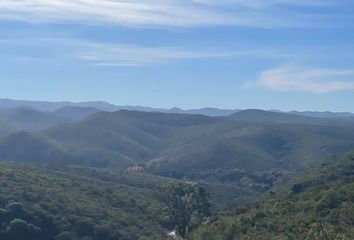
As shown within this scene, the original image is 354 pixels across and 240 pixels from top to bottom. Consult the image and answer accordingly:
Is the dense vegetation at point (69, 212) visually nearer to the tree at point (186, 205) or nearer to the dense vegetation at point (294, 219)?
the tree at point (186, 205)

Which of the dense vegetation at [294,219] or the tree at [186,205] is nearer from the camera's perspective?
the dense vegetation at [294,219]

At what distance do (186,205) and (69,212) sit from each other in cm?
1687

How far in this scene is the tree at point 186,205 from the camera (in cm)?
7856

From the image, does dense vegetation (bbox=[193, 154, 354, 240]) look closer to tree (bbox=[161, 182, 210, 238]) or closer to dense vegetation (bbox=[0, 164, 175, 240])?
tree (bbox=[161, 182, 210, 238])

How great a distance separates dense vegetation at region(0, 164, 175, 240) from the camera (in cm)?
7692

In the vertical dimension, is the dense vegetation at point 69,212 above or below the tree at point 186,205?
below

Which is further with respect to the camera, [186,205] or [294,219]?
[186,205]

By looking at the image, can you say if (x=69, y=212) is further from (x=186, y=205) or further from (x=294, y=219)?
(x=294, y=219)

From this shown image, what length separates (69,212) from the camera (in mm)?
83312

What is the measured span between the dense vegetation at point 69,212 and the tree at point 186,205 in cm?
342

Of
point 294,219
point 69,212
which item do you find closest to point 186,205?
point 69,212

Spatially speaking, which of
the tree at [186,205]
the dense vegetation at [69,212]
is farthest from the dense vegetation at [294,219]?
the dense vegetation at [69,212]

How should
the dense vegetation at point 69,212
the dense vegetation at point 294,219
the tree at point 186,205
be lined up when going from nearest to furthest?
the dense vegetation at point 294,219 → the dense vegetation at point 69,212 → the tree at point 186,205

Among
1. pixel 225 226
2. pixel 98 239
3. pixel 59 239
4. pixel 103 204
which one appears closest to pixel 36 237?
pixel 59 239
